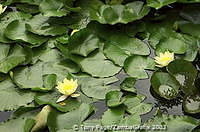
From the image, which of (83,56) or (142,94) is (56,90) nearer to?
(83,56)

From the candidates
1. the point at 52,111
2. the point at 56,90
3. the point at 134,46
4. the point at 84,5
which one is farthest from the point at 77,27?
the point at 52,111

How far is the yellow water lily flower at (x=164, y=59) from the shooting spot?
5.32 ft

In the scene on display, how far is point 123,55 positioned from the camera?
1.71m

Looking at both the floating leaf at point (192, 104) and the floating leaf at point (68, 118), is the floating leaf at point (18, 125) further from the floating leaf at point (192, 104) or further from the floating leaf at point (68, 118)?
the floating leaf at point (192, 104)

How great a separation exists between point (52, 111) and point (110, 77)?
299mm

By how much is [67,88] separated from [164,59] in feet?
1.34

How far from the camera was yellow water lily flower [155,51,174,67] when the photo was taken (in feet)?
5.32

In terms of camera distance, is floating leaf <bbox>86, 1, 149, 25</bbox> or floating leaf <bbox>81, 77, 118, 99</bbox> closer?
floating leaf <bbox>81, 77, 118, 99</bbox>

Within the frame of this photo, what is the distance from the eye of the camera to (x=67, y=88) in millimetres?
1532

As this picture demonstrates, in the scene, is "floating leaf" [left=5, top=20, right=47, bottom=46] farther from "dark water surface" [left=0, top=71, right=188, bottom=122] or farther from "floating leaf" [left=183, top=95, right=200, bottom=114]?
"floating leaf" [left=183, top=95, right=200, bottom=114]

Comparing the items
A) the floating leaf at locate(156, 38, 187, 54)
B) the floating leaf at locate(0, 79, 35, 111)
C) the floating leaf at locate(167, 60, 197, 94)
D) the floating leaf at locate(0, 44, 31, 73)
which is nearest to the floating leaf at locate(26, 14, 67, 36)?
the floating leaf at locate(0, 44, 31, 73)

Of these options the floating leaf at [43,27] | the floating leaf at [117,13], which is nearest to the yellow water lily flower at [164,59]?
the floating leaf at [117,13]

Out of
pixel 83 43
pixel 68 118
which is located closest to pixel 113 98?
pixel 68 118

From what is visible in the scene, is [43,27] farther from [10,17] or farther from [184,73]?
[184,73]
